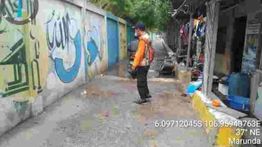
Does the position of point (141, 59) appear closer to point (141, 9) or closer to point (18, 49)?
point (18, 49)

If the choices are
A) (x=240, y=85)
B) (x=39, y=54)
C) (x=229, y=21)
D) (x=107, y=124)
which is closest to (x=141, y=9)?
(x=229, y=21)

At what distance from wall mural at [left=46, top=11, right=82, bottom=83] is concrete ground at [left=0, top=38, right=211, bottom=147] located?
24.6 inches

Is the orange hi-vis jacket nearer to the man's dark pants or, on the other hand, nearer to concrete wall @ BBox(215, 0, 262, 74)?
the man's dark pants

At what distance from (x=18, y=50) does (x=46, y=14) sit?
150 cm

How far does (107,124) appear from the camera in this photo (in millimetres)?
5695

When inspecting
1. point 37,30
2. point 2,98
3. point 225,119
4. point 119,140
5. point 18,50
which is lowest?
point 119,140

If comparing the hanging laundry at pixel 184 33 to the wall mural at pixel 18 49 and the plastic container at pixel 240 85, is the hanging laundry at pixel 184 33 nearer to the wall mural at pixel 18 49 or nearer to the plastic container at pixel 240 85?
the plastic container at pixel 240 85

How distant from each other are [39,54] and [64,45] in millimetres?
1678

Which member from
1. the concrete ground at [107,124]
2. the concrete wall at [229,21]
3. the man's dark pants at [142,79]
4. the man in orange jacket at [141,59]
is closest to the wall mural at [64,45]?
the concrete ground at [107,124]

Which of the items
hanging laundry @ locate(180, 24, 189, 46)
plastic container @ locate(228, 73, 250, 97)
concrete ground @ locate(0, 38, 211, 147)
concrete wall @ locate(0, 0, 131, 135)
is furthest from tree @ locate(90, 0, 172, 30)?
plastic container @ locate(228, 73, 250, 97)

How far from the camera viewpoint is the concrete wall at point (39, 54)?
4.92 m

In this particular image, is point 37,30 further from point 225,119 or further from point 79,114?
point 225,119

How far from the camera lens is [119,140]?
4922mm

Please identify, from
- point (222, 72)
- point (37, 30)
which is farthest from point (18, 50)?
point (222, 72)
